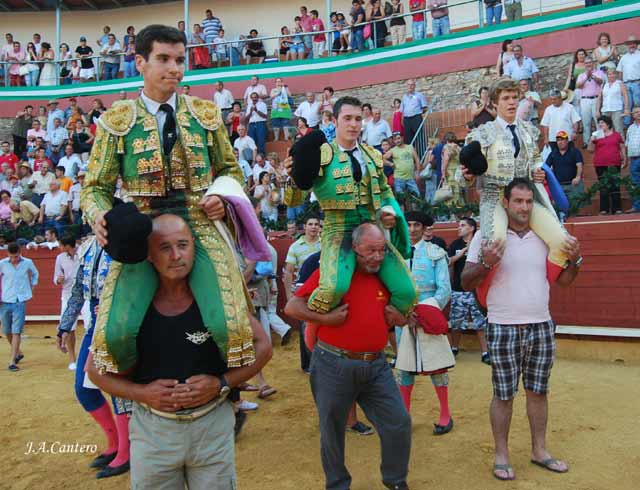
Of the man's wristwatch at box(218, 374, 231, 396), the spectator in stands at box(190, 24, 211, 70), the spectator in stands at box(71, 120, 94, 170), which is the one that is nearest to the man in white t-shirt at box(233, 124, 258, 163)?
the spectator in stands at box(71, 120, 94, 170)

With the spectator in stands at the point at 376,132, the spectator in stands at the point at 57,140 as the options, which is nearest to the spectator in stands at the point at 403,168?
the spectator in stands at the point at 376,132

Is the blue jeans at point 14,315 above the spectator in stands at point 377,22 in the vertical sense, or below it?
below

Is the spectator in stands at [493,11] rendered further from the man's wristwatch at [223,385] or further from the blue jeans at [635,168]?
the man's wristwatch at [223,385]

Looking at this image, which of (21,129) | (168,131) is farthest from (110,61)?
(168,131)

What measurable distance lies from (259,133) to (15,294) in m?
7.40

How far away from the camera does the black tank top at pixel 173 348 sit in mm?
2537

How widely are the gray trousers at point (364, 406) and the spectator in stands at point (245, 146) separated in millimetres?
9784

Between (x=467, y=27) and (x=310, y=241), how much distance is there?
1177 centimetres

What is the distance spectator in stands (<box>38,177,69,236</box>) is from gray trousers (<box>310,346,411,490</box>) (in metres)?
10.1

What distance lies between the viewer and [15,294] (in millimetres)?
8883

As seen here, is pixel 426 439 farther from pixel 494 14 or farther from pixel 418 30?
pixel 418 30

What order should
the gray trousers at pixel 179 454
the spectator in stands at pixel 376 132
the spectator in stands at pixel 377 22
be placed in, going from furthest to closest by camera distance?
the spectator in stands at pixel 377 22
the spectator in stands at pixel 376 132
the gray trousers at pixel 179 454

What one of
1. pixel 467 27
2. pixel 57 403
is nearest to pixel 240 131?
pixel 467 27

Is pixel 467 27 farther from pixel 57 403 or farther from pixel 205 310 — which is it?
pixel 205 310
